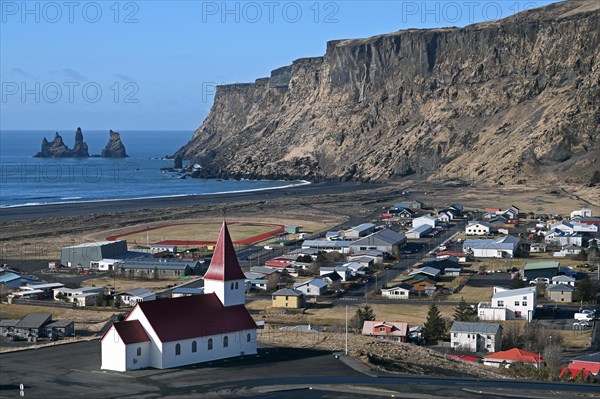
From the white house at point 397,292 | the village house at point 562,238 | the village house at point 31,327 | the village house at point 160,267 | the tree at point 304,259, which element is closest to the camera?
the village house at point 31,327

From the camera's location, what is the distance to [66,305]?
5078cm

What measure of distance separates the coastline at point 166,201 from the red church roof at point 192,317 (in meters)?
63.9

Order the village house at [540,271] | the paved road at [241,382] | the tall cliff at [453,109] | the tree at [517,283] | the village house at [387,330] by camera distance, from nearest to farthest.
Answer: the paved road at [241,382] < the village house at [387,330] < the tree at [517,283] < the village house at [540,271] < the tall cliff at [453,109]

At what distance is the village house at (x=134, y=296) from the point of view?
50.6 meters

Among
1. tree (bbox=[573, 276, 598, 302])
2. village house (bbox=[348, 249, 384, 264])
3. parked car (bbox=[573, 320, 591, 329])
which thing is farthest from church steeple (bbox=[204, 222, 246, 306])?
village house (bbox=[348, 249, 384, 264])

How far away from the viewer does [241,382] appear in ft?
91.8

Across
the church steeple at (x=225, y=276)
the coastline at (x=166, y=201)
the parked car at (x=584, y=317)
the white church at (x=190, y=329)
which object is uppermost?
the church steeple at (x=225, y=276)

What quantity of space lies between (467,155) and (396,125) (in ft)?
62.1

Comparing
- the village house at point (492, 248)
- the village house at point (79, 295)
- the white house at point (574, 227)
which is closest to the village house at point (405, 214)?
the white house at point (574, 227)

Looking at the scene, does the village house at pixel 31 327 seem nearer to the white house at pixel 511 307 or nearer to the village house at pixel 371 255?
the white house at pixel 511 307

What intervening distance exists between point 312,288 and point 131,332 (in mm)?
25274

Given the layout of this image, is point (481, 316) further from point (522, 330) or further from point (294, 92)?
point (294, 92)

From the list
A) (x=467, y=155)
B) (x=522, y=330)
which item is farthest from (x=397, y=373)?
(x=467, y=155)

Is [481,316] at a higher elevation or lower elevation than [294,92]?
lower
